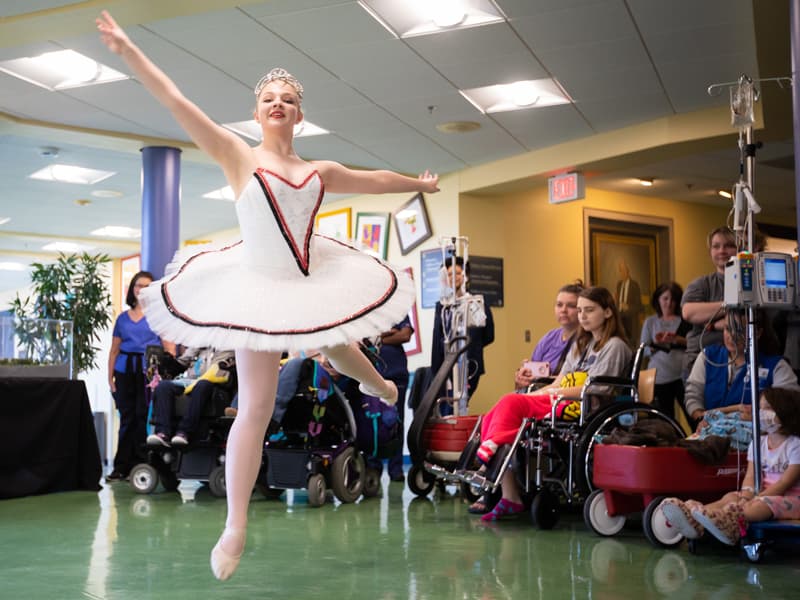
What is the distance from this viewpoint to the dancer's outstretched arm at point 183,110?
2.68 m

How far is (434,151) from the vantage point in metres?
9.12

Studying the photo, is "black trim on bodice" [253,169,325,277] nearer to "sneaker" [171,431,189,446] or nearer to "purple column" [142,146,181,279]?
"sneaker" [171,431,189,446]

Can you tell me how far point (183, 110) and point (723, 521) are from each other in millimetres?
2610

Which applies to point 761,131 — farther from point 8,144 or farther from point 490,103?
point 8,144

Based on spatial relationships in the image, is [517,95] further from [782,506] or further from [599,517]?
[782,506]

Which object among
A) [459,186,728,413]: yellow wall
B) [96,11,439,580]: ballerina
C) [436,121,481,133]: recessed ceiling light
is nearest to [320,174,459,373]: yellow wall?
[459,186,728,413]: yellow wall

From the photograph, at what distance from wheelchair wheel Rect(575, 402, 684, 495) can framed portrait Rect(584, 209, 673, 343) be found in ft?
21.0

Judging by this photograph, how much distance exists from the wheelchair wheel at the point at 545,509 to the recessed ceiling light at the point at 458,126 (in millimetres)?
4066

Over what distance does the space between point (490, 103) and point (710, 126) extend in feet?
5.78

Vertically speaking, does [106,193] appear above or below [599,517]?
above

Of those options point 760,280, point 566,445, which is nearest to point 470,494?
point 566,445

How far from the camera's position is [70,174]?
1033cm

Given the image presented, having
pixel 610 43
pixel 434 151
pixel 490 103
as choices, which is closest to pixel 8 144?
pixel 434 151

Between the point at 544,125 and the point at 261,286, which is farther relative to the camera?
the point at 544,125
